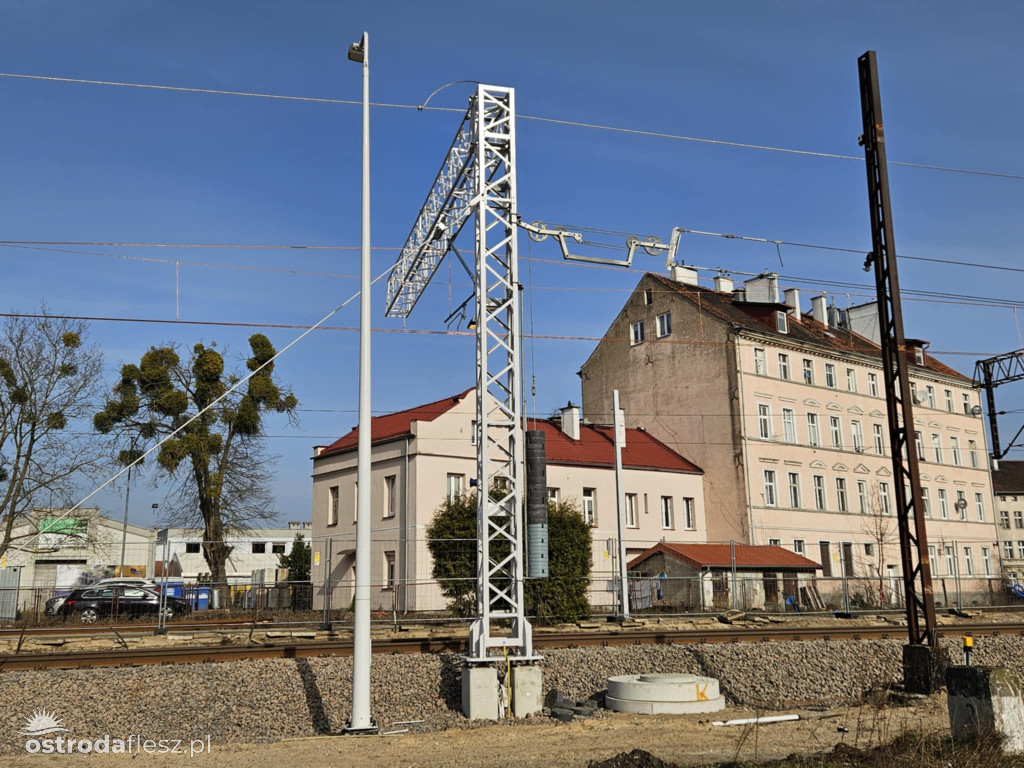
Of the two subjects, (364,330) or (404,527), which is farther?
(404,527)

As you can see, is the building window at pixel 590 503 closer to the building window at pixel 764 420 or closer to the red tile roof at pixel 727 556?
the red tile roof at pixel 727 556

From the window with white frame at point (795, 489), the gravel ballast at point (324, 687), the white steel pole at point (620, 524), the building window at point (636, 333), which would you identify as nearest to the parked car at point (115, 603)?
the white steel pole at point (620, 524)

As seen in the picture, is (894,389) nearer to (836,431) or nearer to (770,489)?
(770,489)

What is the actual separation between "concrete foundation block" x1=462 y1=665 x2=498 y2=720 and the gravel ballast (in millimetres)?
284

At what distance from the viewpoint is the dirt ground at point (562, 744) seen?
1047cm

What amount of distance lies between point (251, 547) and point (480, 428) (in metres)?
71.3

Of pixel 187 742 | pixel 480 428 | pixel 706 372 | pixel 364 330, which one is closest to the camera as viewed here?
pixel 187 742

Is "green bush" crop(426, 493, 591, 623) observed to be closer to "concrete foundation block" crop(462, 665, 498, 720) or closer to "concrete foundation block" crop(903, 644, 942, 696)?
"concrete foundation block" crop(462, 665, 498, 720)

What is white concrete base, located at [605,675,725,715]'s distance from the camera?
13922mm

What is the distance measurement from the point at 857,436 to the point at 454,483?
82.9 feet

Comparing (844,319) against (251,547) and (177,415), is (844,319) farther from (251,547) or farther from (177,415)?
(251,547)

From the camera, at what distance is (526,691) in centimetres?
1410

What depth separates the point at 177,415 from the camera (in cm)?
3775

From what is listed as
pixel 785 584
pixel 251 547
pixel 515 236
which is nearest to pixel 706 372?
pixel 785 584
